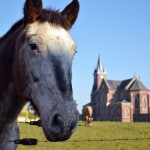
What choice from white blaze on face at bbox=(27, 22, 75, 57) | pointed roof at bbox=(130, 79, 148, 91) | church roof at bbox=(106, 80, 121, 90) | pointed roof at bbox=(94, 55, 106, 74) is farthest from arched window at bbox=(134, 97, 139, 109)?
white blaze on face at bbox=(27, 22, 75, 57)

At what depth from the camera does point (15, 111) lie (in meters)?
3.67

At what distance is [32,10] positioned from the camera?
3.38 m

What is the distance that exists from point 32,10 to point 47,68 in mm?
683

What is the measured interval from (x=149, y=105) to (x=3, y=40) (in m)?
107

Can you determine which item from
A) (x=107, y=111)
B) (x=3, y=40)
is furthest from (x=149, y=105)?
(x=3, y=40)

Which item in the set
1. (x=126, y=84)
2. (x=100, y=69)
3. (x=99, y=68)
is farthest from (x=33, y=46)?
(x=99, y=68)

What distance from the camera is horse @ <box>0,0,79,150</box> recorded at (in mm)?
2889

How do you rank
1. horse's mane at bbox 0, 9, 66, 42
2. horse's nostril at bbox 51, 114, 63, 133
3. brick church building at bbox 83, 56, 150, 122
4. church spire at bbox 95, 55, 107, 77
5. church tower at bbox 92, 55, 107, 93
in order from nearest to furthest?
horse's nostril at bbox 51, 114, 63, 133, horse's mane at bbox 0, 9, 66, 42, brick church building at bbox 83, 56, 150, 122, church tower at bbox 92, 55, 107, 93, church spire at bbox 95, 55, 107, 77

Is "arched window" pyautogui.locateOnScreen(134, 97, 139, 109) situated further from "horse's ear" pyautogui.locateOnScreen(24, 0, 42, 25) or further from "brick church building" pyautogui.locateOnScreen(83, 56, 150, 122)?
"horse's ear" pyautogui.locateOnScreen(24, 0, 42, 25)

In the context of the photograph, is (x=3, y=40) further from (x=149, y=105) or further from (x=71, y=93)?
(x=149, y=105)

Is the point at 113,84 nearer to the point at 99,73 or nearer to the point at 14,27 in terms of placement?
the point at 99,73

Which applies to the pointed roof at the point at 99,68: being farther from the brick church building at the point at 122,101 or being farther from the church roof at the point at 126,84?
the church roof at the point at 126,84

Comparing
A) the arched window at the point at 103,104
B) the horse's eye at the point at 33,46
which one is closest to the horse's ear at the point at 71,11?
the horse's eye at the point at 33,46

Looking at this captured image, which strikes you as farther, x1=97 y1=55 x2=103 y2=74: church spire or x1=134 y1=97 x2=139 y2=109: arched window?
x1=97 y1=55 x2=103 y2=74: church spire
